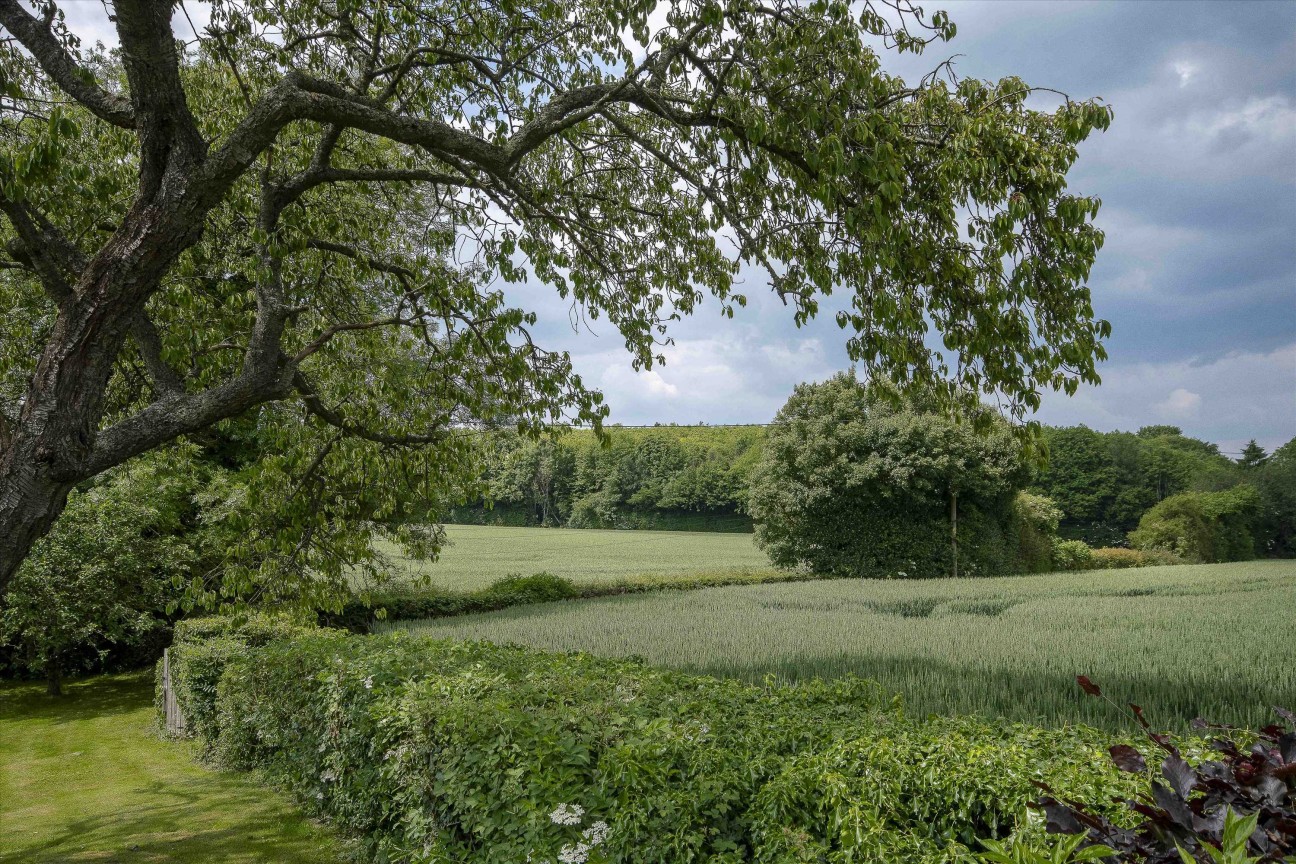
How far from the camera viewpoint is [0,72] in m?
4.45

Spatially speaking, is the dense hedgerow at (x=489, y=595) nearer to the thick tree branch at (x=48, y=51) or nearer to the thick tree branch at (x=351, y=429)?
the thick tree branch at (x=351, y=429)

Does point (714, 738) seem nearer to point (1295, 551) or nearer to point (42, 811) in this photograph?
point (42, 811)

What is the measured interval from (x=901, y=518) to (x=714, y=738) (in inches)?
1079

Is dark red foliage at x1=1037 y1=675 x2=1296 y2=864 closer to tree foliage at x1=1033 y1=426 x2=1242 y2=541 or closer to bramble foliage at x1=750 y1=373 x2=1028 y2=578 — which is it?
bramble foliage at x1=750 y1=373 x2=1028 y2=578

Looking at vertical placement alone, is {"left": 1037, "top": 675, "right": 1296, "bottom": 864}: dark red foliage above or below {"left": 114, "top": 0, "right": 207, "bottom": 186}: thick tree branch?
below

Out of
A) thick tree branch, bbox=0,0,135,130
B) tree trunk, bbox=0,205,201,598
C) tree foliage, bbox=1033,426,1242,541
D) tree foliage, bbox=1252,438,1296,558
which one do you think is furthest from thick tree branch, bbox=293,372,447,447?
tree foliage, bbox=1252,438,1296,558

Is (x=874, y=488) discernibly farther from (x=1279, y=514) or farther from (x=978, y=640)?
(x=1279, y=514)

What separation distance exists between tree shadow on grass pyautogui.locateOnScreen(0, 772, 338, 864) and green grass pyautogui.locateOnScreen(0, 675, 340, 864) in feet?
0.03

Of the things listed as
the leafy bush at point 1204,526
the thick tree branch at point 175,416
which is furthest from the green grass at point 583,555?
the leafy bush at point 1204,526

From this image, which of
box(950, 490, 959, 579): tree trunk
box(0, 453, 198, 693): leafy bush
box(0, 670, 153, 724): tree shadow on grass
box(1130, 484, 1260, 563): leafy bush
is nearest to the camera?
box(0, 453, 198, 693): leafy bush

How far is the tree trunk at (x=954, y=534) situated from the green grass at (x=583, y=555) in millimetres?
7025

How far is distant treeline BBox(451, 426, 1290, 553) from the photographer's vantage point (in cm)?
5022

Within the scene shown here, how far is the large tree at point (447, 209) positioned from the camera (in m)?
4.71

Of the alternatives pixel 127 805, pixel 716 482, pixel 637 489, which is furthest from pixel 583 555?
pixel 127 805
